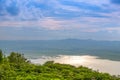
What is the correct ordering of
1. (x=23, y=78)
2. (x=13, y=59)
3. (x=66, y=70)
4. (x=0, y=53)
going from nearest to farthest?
(x=23, y=78) < (x=66, y=70) < (x=0, y=53) < (x=13, y=59)

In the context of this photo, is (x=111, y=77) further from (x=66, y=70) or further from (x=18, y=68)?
(x=18, y=68)

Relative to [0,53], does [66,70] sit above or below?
below

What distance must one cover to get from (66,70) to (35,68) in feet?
A: 8.58

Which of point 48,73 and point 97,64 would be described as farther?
point 97,64

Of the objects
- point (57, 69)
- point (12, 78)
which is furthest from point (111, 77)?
point (12, 78)

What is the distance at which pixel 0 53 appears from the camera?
33781 mm

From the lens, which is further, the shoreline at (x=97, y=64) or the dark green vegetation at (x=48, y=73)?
the shoreline at (x=97, y=64)

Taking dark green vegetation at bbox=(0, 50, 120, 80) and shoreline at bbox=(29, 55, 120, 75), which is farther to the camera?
shoreline at bbox=(29, 55, 120, 75)

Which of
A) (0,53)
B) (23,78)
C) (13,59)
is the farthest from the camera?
(13,59)

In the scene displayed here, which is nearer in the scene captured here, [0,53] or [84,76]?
[84,76]

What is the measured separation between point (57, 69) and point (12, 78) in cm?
602

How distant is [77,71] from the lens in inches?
1112

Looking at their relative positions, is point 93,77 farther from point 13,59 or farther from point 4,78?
point 13,59

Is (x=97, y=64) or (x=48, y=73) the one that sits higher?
(x=97, y=64)
